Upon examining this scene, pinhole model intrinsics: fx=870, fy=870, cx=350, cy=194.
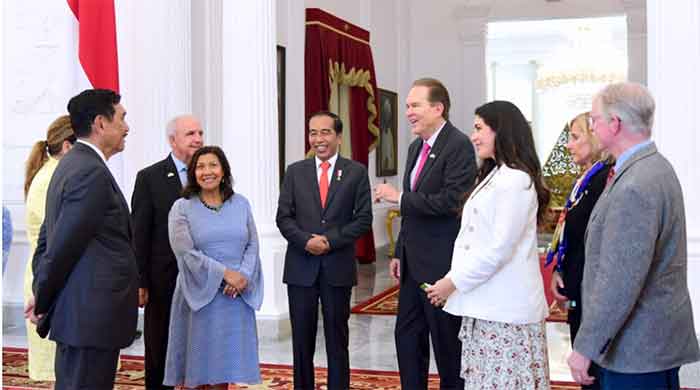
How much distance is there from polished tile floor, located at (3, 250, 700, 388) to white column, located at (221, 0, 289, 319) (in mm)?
434

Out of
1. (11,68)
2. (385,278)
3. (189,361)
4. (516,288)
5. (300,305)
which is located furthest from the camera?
(385,278)

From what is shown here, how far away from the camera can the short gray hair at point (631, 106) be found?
271 centimetres

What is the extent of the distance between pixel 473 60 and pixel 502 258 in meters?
11.2

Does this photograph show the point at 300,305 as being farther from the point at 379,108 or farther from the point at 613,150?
the point at 379,108

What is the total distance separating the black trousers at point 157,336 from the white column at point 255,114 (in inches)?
76.9

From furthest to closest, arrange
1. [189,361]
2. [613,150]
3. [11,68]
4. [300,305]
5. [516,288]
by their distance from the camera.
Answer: [11,68]
[300,305]
[189,361]
[516,288]
[613,150]

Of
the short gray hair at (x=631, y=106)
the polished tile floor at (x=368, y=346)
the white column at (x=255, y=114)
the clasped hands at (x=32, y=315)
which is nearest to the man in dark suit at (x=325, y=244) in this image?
the polished tile floor at (x=368, y=346)

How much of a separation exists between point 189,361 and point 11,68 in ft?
14.2

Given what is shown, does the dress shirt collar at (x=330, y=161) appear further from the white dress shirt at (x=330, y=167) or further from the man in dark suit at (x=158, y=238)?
the man in dark suit at (x=158, y=238)

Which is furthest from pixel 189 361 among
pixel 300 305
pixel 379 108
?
pixel 379 108

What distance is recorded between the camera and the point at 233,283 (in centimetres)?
440

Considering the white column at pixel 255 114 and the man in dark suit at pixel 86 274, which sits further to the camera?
the white column at pixel 255 114

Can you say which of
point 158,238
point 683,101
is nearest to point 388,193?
point 158,238

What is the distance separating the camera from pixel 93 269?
3.43m
